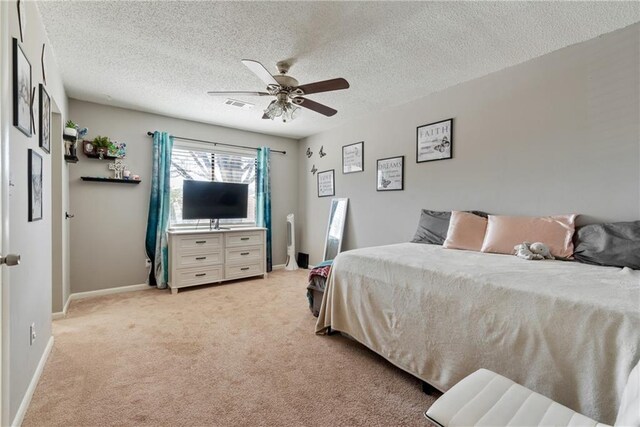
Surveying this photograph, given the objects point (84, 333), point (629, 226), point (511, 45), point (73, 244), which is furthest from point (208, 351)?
point (511, 45)

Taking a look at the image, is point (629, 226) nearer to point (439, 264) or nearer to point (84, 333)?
point (439, 264)

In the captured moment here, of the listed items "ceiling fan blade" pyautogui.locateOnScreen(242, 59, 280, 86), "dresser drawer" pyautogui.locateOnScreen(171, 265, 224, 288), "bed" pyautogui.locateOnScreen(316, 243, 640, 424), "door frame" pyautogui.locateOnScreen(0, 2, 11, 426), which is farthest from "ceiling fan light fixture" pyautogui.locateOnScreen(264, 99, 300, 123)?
"dresser drawer" pyautogui.locateOnScreen(171, 265, 224, 288)

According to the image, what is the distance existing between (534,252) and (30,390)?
339cm

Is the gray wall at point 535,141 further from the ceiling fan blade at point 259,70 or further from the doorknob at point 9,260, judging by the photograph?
the doorknob at point 9,260

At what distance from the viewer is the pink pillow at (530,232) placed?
212 cm

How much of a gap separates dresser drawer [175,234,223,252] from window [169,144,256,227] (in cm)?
51

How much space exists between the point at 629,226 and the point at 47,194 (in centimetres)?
422

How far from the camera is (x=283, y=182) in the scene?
207 inches

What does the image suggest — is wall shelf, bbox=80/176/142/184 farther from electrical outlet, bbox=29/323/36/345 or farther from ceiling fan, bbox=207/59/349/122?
electrical outlet, bbox=29/323/36/345

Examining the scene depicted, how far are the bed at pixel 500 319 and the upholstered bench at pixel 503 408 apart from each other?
0.72ft

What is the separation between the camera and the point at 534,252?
2.10 metres

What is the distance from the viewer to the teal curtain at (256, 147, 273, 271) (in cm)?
485

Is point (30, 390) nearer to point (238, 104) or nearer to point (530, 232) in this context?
point (238, 104)

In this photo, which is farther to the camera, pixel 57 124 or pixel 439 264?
pixel 57 124
